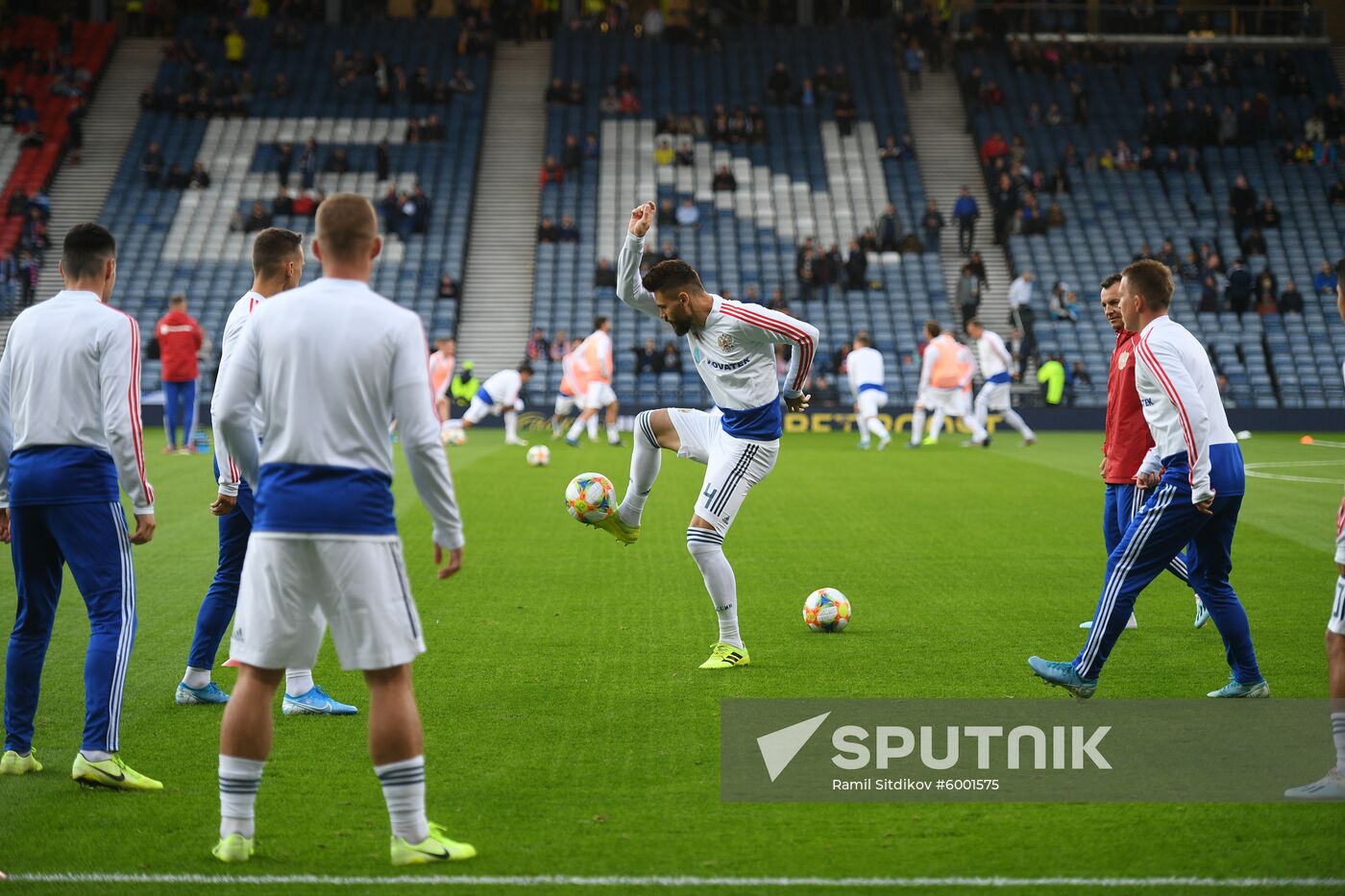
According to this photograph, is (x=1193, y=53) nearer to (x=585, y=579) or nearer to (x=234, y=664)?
(x=585, y=579)

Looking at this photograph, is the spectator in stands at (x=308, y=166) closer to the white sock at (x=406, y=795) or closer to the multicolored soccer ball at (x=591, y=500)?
the multicolored soccer ball at (x=591, y=500)

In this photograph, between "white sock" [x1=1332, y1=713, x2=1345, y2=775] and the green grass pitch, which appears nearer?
the green grass pitch

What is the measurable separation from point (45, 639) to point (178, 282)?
1258 inches

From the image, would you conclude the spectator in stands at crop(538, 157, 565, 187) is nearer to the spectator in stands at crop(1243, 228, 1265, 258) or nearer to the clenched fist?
the spectator in stands at crop(1243, 228, 1265, 258)

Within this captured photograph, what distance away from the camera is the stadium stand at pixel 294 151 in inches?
1419

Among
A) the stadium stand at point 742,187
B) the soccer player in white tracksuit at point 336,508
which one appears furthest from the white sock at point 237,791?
the stadium stand at point 742,187

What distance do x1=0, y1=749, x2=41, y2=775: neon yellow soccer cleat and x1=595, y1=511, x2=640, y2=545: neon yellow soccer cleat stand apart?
350 centimetres

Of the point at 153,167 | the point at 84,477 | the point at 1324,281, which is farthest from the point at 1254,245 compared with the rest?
the point at 84,477

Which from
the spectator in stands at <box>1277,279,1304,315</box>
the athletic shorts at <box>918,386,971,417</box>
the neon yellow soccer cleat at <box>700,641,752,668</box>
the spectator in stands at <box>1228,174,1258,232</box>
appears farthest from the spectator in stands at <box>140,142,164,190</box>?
the neon yellow soccer cleat at <box>700,641,752,668</box>

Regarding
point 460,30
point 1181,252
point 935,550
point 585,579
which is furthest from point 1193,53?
point 585,579

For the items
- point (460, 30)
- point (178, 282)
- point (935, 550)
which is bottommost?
point (935, 550)

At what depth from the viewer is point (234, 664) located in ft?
25.8

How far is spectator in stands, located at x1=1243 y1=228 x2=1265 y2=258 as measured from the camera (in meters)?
36.7

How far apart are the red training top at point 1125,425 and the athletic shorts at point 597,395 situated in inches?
742
